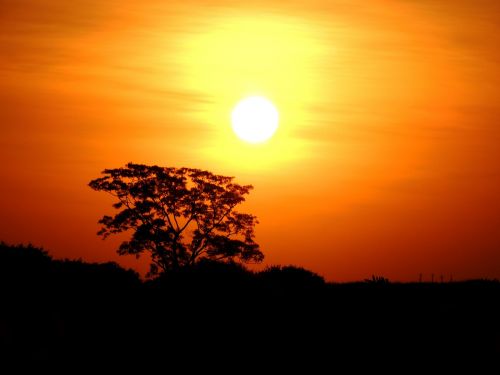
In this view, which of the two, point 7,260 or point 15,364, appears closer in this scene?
point 15,364

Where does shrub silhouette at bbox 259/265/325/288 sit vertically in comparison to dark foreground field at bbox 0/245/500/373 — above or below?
above

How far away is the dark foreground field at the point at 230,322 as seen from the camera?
27.8 m

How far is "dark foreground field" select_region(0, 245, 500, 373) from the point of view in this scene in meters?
27.8

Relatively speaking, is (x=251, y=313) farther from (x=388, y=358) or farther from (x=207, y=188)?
(x=207, y=188)

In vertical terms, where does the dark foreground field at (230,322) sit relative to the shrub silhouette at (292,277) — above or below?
below

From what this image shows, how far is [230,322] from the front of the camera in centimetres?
2941

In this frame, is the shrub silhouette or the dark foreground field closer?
the dark foreground field

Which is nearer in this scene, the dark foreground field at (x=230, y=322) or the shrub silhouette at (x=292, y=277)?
the dark foreground field at (x=230, y=322)

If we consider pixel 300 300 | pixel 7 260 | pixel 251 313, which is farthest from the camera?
pixel 7 260

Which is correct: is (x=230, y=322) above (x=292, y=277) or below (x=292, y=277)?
below

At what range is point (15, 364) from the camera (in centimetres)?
2580

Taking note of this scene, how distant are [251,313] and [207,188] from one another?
54759 millimetres

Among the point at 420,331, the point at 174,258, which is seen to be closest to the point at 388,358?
the point at 420,331

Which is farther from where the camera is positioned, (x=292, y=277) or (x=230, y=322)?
(x=292, y=277)
